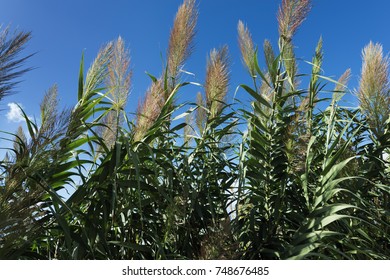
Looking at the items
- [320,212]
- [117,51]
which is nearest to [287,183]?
[320,212]

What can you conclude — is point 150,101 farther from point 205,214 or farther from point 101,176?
point 205,214

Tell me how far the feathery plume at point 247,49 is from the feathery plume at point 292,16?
0.18 meters

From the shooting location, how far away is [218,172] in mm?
2150

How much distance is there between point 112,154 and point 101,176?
104 millimetres

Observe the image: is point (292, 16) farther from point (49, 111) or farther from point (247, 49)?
point (49, 111)

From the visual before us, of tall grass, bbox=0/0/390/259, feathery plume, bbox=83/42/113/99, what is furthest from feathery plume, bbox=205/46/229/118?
feathery plume, bbox=83/42/113/99

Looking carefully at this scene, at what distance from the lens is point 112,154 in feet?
5.46

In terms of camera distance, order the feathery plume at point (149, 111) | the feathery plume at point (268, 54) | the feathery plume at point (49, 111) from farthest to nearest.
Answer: the feathery plume at point (268, 54), the feathery plume at point (149, 111), the feathery plume at point (49, 111)

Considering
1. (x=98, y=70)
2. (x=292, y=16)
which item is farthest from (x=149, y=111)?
(x=292, y=16)

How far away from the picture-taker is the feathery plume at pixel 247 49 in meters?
2.27

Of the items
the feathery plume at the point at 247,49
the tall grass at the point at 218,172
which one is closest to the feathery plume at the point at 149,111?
the tall grass at the point at 218,172

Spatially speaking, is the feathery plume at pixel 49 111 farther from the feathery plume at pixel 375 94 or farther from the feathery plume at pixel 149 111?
the feathery plume at pixel 375 94
